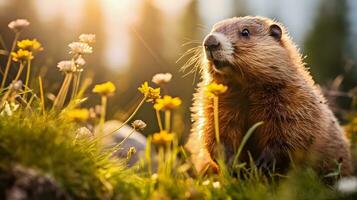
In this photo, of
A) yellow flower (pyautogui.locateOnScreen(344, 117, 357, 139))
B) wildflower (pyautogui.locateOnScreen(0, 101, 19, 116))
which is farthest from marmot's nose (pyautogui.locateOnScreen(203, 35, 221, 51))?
yellow flower (pyautogui.locateOnScreen(344, 117, 357, 139))

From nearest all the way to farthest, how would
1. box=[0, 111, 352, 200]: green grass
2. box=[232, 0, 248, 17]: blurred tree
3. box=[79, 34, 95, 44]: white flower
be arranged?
1. box=[0, 111, 352, 200]: green grass
2. box=[79, 34, 95, 44]: white flower
3. box=[232, 0, 248, 17]: blurred tree

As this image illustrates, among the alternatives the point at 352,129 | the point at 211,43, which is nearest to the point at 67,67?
the point at 211,43

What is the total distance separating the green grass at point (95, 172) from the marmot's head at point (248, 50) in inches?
56.7

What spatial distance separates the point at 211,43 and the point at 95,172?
206 cm

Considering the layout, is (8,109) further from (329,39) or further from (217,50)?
(329,39)

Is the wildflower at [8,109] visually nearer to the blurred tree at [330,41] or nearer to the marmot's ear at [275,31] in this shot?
the marmot's ear at [275,31]

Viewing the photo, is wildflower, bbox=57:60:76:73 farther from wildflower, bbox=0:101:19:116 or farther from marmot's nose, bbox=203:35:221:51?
marmot's nose, bbox=203:35:221:51

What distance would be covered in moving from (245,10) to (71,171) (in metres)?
38.5

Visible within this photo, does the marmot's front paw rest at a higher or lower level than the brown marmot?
lower

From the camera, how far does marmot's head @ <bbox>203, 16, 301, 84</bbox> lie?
19.5 feet

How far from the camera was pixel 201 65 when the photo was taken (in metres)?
6.52

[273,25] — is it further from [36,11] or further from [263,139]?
[36,11]

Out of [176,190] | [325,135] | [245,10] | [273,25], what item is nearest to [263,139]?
[325,135]

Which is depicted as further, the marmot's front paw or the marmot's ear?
the marmot's ear
